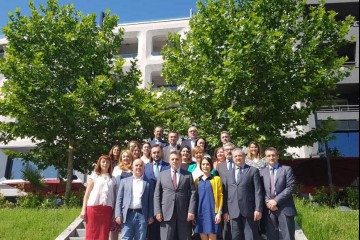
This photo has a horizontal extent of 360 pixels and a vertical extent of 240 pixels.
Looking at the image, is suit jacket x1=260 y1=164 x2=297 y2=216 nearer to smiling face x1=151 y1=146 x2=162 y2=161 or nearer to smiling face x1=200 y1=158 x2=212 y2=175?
smiling face x1=200 y1=158 x2=212 y2=175

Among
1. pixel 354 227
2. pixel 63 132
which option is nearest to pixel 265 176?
pixel 354 227

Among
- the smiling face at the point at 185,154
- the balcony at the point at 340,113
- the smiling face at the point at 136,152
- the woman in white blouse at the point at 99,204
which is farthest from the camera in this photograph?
the balcony at the point at 340,113

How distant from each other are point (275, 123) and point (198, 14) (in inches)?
223

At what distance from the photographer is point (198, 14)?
14.8 meters

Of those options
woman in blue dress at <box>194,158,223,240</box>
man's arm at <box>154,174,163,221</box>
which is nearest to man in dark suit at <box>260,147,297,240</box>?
woman in blue dress at <box>194,158,223,240</box>

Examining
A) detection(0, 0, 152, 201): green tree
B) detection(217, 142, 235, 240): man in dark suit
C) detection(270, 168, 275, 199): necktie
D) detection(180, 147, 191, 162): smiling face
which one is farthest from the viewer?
detection(0, 0, 152, 201): green tree

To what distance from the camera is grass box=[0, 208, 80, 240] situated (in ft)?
28.3

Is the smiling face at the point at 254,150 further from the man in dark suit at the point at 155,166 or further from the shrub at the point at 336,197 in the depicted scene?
the shrub at the point at 336,197

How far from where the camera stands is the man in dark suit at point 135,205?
6148mm

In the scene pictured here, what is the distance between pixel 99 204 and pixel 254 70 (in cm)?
817

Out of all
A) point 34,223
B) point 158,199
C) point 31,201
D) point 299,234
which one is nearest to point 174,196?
point 158,199

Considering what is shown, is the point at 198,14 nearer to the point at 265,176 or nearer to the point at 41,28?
the point at 41,28

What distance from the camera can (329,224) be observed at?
8.38m

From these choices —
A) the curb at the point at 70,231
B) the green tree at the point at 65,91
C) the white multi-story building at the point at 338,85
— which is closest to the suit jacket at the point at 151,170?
the curb at the point at 70,231
